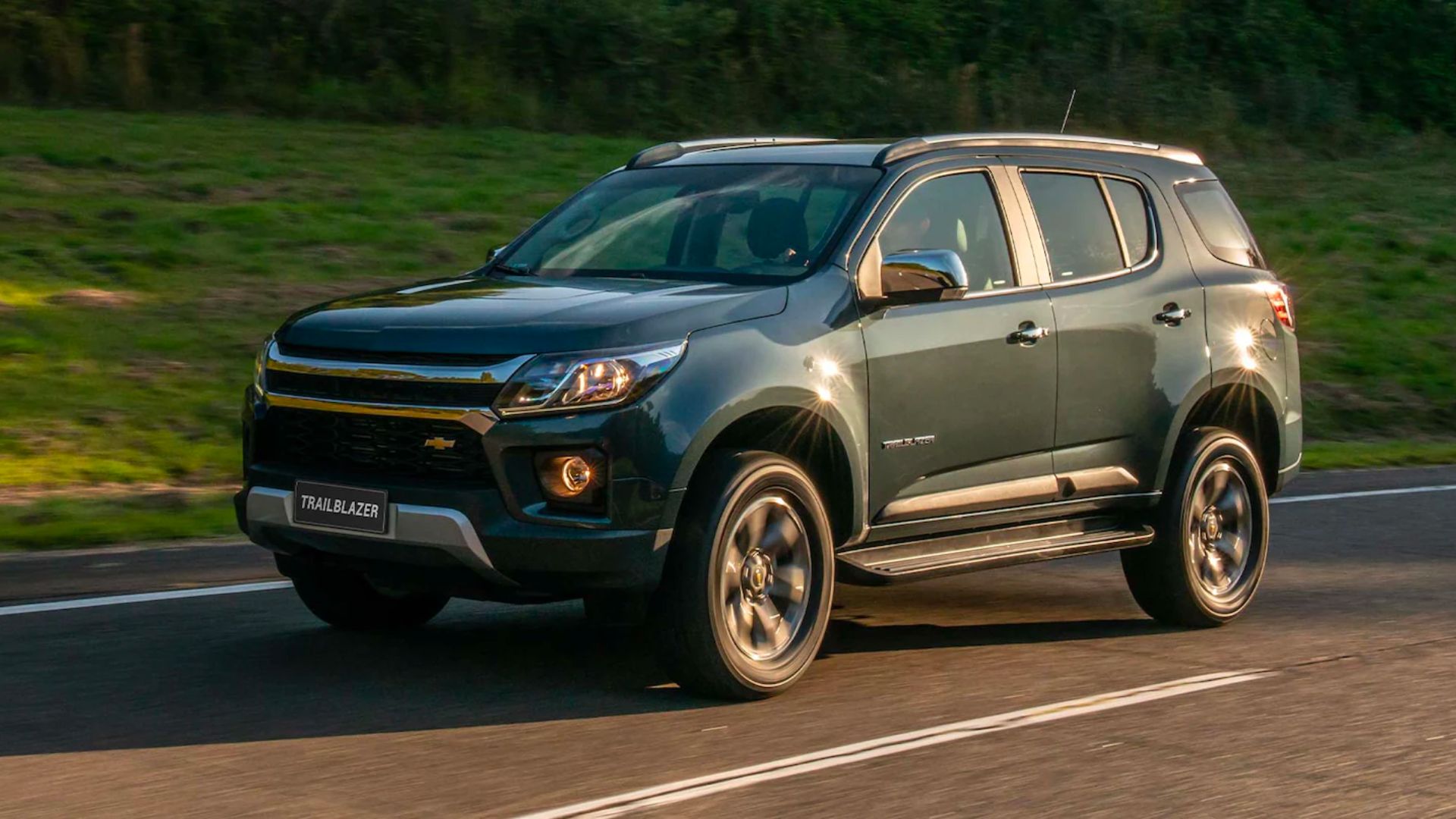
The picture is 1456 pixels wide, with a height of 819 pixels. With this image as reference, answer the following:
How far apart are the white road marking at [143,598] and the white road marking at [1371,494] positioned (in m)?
6.96

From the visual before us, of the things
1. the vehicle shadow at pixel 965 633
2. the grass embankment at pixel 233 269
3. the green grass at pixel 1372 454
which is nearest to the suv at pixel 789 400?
the vehicle shadow at pixel 965 633

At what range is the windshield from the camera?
23.8 ft

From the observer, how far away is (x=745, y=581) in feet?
21.9

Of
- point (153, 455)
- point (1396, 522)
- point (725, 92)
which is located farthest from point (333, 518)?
point (725, 92)

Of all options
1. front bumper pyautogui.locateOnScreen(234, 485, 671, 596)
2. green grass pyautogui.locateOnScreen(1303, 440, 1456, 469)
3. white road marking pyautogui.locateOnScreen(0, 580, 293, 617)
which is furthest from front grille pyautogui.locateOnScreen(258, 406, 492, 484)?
green grass pyautogui.locateOnScreen(1303, 440, 1456, 469)

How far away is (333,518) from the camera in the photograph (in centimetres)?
652

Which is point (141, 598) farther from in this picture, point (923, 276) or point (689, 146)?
point (923, 276)

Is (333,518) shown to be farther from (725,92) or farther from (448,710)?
(725,92)

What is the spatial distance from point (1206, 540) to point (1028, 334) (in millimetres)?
1597

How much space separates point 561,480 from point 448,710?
89cm

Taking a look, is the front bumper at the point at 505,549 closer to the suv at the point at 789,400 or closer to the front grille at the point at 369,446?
the suv at the point at 789,400

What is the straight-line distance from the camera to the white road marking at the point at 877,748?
5430mm

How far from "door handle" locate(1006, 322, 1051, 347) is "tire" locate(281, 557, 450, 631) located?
2.44 m

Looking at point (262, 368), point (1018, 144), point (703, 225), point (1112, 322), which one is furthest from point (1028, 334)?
point (262, 368)
